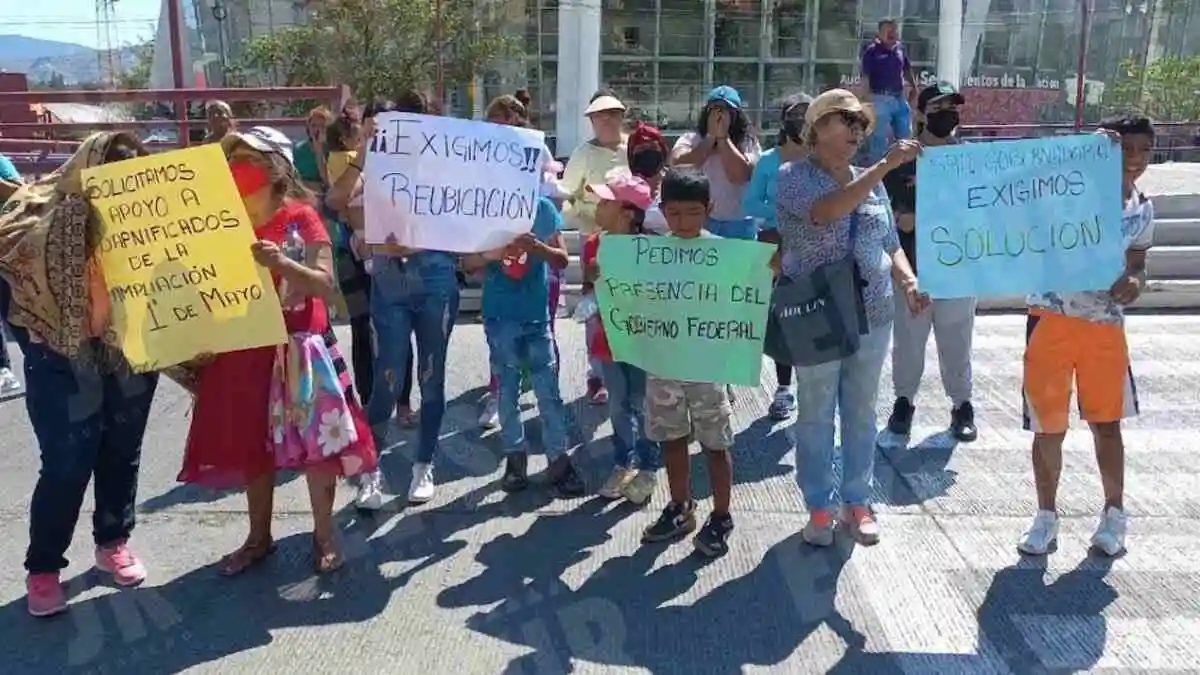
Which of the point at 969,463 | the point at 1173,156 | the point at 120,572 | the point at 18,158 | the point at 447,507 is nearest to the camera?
the point at 120,572

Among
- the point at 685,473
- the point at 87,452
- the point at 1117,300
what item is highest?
the point at 1117,300

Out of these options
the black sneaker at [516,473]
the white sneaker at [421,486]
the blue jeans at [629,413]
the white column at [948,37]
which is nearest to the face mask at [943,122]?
the blue jeans at [629,413]

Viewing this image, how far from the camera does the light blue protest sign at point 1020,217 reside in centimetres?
378

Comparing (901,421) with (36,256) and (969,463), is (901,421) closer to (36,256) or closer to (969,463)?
(969,463)

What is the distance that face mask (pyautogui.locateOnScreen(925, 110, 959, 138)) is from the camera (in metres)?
5.25

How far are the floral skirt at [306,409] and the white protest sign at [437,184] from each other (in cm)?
69

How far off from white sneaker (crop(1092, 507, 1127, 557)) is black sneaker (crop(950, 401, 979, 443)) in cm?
144

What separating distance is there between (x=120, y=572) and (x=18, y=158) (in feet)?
30.2

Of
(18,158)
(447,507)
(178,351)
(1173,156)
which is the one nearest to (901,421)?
(447,507)

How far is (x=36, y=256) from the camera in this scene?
348cm

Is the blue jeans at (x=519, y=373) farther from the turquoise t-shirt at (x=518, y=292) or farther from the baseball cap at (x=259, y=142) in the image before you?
the baseball cap at (x=259, y=142)

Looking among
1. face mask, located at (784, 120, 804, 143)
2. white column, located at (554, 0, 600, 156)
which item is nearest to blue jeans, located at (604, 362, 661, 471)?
face mask, located at (784, 120, 804, 143)

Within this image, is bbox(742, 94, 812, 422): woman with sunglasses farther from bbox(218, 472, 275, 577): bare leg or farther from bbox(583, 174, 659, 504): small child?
bbox(218, 472, 275, 577): bare leg

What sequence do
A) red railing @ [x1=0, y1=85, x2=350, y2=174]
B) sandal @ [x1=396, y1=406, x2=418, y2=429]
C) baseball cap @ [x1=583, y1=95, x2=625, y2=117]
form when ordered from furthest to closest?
red railing @ [x1=0, y1=85, x2=350, y2=174] < sandal @ [x1=396, y1=406, x2=418, y2=429] < baseball cap @ [x1=583, y1=95, x2=625, y2=117]
